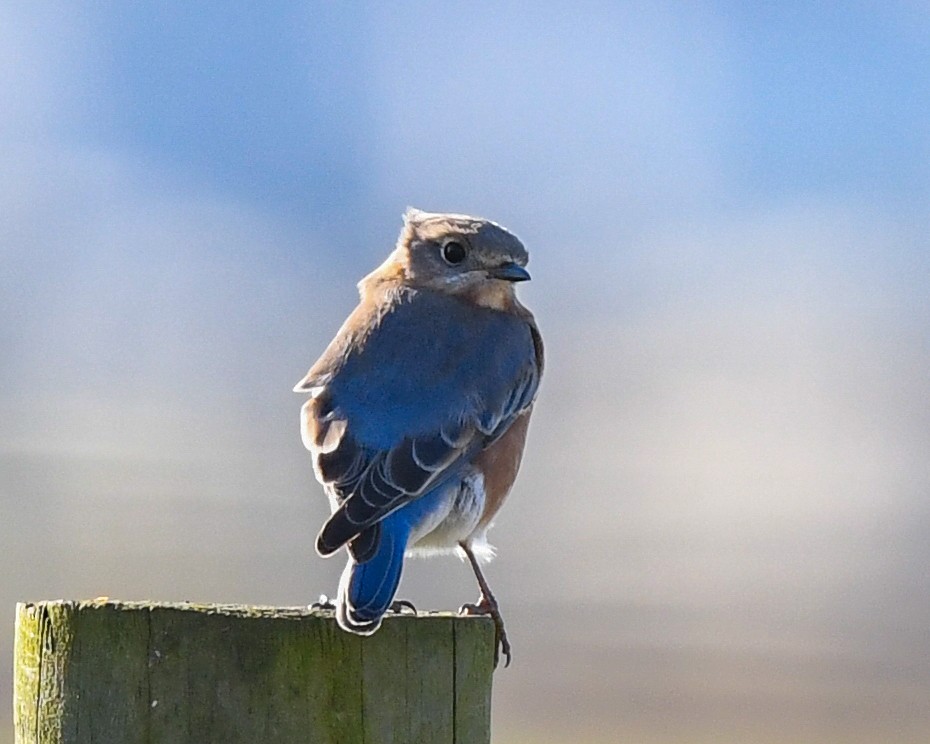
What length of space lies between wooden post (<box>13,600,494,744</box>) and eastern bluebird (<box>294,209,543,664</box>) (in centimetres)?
78

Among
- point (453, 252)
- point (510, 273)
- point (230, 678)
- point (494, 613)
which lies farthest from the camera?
point (453, 252)

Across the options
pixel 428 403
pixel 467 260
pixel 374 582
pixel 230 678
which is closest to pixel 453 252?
pixel 467 260

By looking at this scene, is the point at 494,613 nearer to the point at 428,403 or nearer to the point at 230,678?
the point at 428,403

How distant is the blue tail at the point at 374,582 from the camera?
3.86 m

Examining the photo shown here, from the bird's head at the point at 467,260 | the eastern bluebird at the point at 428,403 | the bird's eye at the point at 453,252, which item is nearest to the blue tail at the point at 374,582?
the eastern bluebird at the point at 428,403

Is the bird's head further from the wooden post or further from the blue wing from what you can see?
the wooden post

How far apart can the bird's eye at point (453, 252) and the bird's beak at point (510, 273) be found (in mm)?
202

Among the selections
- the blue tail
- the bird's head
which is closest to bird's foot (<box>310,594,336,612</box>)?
the blue tail

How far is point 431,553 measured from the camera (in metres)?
6.12

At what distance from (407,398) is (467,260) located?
1.21 metres

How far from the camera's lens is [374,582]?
179 inches

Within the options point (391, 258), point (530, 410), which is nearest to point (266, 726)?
point (530, 410)

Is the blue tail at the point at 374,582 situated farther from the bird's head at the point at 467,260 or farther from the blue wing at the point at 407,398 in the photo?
the bird's head at the point at 467,260

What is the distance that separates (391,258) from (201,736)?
13.3ft
